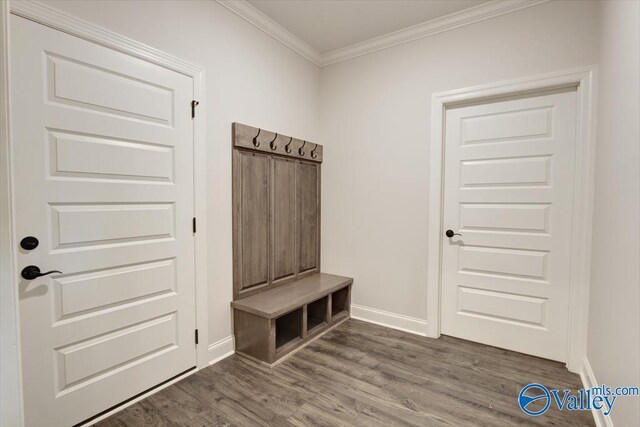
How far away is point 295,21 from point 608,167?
2594 mm

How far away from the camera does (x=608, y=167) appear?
5.95 feet

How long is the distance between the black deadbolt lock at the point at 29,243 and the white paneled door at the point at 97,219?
0.02m

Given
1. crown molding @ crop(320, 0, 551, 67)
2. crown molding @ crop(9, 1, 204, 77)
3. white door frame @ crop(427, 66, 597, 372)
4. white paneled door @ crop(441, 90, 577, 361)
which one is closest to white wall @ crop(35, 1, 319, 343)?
crown molding @ crop(9, 1, 204, 77)

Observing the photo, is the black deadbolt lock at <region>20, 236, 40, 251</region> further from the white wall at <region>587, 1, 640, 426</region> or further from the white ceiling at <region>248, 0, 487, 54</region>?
the white wall at <region>587, 1, 640, 426</region>

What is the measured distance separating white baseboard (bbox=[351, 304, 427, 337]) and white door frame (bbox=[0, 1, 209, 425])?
1600mm

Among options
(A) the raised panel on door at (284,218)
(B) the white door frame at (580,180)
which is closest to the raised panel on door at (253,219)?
(A) the raised panel on door at (284,218)

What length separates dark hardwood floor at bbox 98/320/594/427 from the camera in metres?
1.78

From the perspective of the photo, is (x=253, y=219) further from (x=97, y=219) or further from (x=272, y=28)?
(x=272, y=28)

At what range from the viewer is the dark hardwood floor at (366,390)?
1.78 m

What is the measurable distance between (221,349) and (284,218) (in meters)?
1.26

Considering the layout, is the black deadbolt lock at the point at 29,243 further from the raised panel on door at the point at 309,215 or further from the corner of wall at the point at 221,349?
the raised panel on door at the point at 309,215

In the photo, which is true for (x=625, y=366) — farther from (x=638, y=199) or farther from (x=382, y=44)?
(x=382, y=44)

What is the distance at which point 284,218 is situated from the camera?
306cm

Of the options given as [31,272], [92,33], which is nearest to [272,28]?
[92,33]
